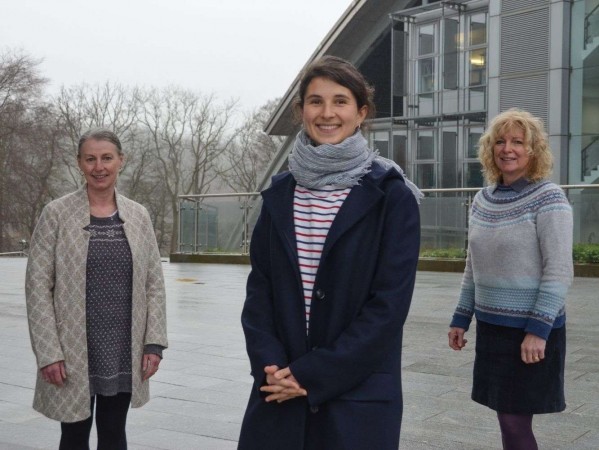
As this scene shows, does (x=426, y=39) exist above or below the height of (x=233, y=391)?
above

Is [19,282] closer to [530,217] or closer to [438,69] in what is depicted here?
[530,217]

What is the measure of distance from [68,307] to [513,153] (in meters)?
1.90

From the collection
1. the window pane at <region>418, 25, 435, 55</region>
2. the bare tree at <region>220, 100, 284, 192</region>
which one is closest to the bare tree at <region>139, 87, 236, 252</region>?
the bare tree at <region>220, 100, 284, 192</region>

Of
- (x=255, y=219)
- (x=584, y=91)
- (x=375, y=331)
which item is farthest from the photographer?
(x=584, y=91)

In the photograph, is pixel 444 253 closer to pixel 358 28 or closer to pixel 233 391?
pixel 233 391

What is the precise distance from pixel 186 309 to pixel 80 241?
8.21 metres

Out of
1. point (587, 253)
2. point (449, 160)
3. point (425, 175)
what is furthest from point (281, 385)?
point (425, 175)

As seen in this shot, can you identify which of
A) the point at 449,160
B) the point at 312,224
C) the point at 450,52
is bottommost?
the point at 312,224

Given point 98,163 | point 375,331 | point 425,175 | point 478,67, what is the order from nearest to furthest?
point 375,331, point 98,163, point 478,67, point 425,175

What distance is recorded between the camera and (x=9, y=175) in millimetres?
52469

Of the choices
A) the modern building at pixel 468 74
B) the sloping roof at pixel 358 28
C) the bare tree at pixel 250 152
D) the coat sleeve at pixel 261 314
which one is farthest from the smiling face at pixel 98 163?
Answer: the bare tree at pixel 250 152

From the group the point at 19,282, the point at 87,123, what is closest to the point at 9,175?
the point at 87,123

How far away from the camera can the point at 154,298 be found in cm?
404

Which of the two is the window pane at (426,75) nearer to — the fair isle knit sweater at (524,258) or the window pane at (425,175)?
the window pane at (425,175)
